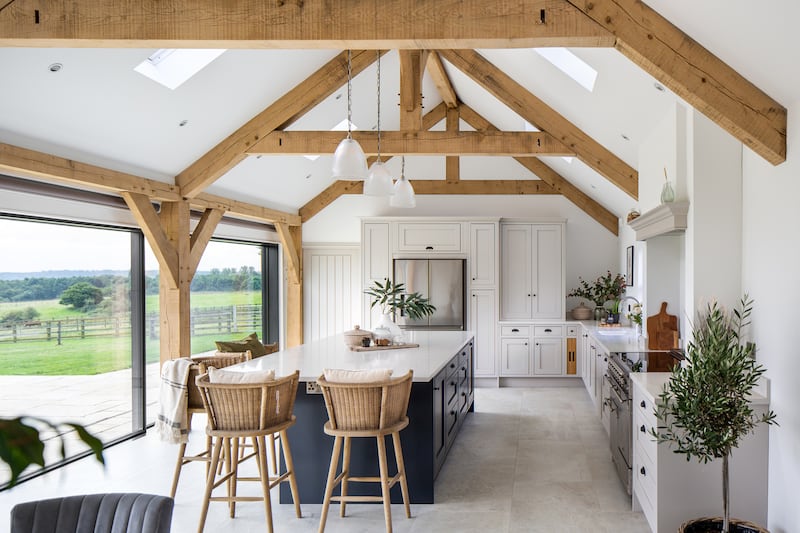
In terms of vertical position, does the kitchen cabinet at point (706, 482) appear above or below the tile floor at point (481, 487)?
above

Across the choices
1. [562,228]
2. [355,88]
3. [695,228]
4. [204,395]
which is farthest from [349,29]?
[562,228]

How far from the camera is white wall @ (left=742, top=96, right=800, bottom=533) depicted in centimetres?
290

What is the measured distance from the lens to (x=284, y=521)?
12.8 feet

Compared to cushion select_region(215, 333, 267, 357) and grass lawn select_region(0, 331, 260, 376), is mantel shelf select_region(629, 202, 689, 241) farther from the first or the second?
grass lawn select_region(0, 331, 260, 376)

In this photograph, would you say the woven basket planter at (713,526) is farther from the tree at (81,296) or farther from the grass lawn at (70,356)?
the tree at (81,296)

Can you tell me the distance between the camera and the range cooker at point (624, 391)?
4.16m

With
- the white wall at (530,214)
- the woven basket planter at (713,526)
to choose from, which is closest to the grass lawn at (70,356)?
the white wall at (530,214)

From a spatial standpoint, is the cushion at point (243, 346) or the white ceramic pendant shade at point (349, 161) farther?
the cushion at point (243, 346)

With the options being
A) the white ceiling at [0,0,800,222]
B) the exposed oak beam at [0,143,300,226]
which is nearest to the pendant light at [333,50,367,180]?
the white ceiling at [0,0,800,222]

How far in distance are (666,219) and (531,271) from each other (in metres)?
4.57

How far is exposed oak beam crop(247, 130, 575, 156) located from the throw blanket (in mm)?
2607

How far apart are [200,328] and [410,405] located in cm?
381

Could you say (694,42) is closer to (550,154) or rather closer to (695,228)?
(695,228)

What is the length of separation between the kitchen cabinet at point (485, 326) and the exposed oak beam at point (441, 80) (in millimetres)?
2507
